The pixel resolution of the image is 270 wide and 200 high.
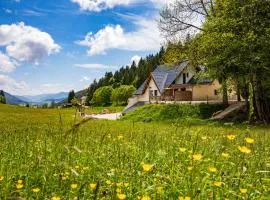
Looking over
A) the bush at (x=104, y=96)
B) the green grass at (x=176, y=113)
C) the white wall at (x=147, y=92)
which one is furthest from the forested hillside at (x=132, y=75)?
the green grass at (x=176, y=113)

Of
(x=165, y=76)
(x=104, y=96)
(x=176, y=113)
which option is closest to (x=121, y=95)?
(x=104, y=96)

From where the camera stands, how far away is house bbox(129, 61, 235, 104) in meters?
70.1

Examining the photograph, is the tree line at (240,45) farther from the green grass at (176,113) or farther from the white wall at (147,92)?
the white wall at (147,92)

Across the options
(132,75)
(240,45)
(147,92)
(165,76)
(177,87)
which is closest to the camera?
(240,45)

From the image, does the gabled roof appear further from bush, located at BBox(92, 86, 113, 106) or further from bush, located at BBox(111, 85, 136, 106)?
bush, located at BBox(92, 86, 113, 106)

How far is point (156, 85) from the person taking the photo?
79.4 meters

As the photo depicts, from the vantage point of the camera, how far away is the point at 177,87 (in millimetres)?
75875

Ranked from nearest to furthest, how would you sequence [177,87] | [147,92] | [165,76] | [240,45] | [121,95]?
[240,45] < [177,87] < [165,76] < [147,92] < [121,95]

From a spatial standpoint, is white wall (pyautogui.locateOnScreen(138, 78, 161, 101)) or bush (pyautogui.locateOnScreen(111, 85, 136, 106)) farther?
bush (pyautogui.locateOnScreen(111, 85, 136, 106))

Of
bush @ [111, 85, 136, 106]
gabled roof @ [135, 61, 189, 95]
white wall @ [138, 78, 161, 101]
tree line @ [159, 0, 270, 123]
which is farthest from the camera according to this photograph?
bush @ [111, 85, 136, 106]

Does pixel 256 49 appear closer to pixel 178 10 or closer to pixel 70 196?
pixel 178 10

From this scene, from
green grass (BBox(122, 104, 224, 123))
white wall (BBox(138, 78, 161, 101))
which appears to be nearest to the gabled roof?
white wall (BBox(138, 78, 161, 101))

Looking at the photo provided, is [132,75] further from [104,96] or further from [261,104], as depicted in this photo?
[261,104]

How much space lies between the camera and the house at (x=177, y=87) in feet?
230
